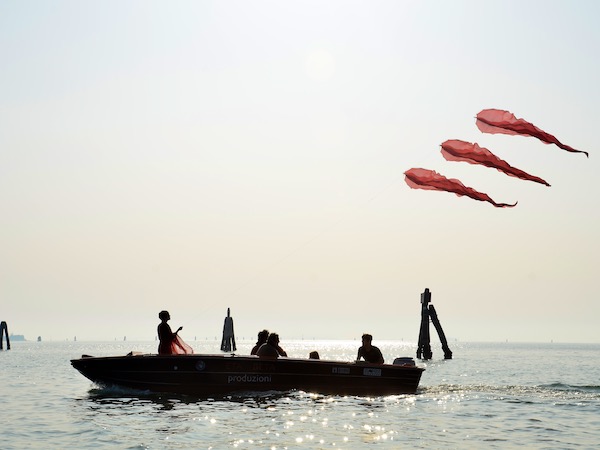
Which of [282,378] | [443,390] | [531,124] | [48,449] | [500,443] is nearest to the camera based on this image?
[48,449]

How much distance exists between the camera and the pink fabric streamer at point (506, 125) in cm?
2039

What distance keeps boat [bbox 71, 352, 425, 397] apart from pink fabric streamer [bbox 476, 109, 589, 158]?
7.28 meters

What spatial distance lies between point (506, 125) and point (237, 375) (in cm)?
1003

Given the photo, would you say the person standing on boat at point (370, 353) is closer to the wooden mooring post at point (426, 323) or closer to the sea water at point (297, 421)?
the sea water at point (297, 421)

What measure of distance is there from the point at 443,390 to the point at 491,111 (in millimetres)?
10016

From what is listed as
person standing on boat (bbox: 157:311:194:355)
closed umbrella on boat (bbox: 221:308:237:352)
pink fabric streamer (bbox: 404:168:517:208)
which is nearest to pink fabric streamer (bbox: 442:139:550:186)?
pink fabric streamer (bbox: 404:168:517:208)

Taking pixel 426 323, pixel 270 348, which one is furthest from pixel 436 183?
pixel 426 323

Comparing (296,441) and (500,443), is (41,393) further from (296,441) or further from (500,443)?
(500,443)

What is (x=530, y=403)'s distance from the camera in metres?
22.5

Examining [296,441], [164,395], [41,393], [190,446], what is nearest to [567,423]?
[296,441]

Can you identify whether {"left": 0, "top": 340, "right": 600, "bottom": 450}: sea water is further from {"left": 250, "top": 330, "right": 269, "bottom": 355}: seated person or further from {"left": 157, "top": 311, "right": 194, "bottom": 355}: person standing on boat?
{"left": 250, "top": 330, "right": 269, "bottom": 355}: seated person

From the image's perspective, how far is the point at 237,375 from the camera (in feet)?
70.8

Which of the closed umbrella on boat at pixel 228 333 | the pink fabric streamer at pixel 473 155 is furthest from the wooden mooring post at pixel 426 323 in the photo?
the pink fabric streamer at pixel 473 155

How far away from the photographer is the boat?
70.1 ft
